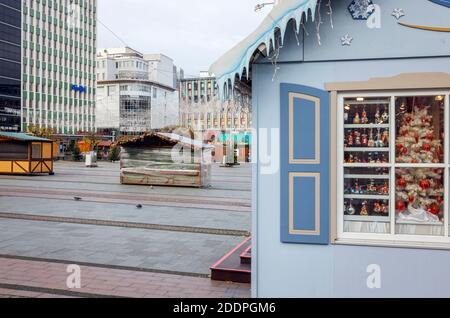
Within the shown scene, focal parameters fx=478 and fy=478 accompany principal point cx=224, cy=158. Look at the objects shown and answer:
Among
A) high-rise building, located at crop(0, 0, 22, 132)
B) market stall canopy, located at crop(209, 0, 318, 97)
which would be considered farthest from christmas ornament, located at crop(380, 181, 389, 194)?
high-rise building, located at crop(0, 0, 22, 132)

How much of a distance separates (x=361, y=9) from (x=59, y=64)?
325ft

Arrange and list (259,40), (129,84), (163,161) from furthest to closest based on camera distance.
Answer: (129,84), (163,161), (259,40)

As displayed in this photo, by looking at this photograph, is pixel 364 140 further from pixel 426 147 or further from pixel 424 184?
pixel 424 184

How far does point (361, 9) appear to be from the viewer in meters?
5.18

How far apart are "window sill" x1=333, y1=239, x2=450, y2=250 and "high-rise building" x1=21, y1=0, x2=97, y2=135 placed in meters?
84.8

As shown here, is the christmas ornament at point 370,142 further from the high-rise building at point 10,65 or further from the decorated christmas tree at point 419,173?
the high-rise building at point 10,65

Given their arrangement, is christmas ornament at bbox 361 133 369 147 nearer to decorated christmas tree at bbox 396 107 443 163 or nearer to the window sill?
decorated christmas tree at bbox 396 107 443 163

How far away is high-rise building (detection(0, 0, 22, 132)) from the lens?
81.9m

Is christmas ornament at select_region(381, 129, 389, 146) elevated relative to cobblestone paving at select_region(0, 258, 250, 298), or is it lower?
elevated

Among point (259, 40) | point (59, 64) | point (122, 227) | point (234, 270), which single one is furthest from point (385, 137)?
point (59, 64)

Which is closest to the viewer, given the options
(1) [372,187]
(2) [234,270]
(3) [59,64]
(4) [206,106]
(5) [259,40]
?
(5) [259,40]

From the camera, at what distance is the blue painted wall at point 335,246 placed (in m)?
5.11

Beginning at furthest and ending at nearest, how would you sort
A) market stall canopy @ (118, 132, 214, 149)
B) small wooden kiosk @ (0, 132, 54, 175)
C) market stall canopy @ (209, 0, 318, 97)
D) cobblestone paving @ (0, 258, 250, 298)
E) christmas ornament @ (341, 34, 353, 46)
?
small wooden kiosk @ (0, 132, 54, 175), market stall canopy @ (118, 132, 214, 149), cobblestone paving @ (0, 258, 250, 298), christmas ornament @ (341, 34, 353, 46), market stall canopy @ (209, 0, 318, 97)
